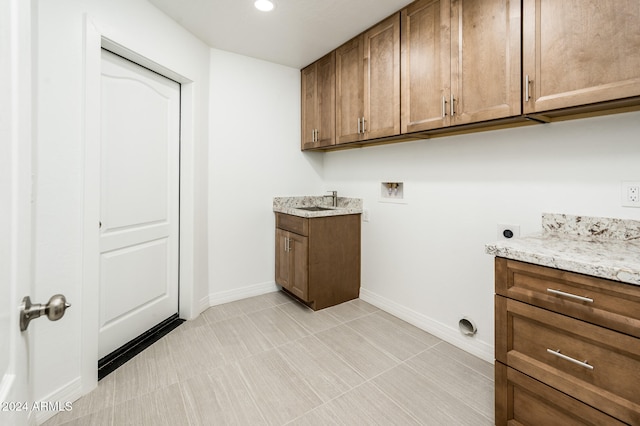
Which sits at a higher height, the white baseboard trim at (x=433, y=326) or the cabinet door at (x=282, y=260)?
the cabinet door at (x=282, y=260)

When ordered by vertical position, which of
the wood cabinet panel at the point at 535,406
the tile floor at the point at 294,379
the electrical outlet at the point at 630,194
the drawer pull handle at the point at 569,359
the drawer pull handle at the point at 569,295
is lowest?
the tile floor at the point at 294,379

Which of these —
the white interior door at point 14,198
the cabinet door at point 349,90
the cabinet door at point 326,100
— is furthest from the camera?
the cabinet door at point 326,100

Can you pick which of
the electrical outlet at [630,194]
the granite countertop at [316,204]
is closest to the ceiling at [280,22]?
the granite countertop at [316,204]

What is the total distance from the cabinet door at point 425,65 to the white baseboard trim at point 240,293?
2130mm

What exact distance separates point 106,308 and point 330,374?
5.01 ft

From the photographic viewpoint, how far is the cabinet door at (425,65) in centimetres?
186

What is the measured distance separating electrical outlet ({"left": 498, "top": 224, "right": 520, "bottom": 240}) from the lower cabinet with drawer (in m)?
→ 0.66

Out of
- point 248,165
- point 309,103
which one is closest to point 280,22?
point 309,103

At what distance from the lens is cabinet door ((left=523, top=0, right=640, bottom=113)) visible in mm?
1211

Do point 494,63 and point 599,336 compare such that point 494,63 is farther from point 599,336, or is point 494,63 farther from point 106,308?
point 106,308

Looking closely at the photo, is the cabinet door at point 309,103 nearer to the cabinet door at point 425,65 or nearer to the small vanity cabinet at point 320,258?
the small vanity cabinet at point 320,258

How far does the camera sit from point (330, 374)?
1833 mm

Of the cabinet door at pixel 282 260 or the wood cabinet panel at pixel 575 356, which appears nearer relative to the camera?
the wood cabinet panel at pixel 575 356

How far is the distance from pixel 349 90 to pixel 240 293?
2.24 meters
